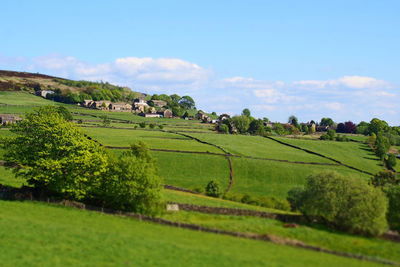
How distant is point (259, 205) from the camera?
6706 cm

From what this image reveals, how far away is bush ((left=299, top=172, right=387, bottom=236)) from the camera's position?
48.8m

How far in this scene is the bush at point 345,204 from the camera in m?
48.8

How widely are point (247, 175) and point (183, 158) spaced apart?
51.6ft

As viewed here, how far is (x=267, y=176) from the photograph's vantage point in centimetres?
8712

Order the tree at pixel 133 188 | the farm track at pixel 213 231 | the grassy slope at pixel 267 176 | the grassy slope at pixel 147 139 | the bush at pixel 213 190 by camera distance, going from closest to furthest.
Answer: the farm track at pixel 213 231 < the tree at pixel 133 188 < the bush at pixel 213 190 < the grassy slope at pixel 267 176 < the grassy slope at pixel 147 139

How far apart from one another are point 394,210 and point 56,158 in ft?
157

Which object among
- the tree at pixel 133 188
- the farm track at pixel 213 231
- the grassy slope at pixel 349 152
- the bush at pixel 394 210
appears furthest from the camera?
the grassy slope at pixel 349 152

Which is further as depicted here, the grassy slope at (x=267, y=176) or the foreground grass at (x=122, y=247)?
the grassy slope at (x=267, y=176)

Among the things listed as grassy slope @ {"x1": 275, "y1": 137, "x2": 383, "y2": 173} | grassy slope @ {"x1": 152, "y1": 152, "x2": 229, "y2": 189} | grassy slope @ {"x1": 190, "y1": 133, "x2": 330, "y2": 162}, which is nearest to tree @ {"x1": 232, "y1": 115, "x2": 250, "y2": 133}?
grassy slope @ {"x1": 190, "y1": 133, "x2": 330, "y2": 162}

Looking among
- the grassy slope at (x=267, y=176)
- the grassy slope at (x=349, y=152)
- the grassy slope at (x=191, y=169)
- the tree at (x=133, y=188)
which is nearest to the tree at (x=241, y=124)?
the grassy slope at (x=349, y=152)

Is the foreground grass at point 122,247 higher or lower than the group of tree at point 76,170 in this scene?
lower

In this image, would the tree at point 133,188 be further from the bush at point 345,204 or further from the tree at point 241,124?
the tree at point 241,124

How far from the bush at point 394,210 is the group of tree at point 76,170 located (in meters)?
31.9

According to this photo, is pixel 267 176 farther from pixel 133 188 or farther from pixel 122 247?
pixel 122 247
